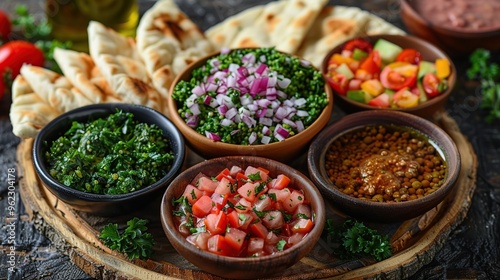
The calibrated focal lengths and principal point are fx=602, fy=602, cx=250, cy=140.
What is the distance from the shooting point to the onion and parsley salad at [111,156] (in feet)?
14.8

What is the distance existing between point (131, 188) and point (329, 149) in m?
1.65

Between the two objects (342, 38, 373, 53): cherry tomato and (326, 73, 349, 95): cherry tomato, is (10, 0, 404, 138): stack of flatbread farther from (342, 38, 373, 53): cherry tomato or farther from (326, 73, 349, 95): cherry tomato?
(326, 73, 349, 95): cherry tomato

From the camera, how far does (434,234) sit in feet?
15.2

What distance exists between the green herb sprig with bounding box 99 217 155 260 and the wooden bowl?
804mm

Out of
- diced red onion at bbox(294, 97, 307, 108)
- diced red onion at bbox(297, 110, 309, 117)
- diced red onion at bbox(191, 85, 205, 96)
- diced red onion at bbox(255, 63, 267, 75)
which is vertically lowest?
diced red onion at bbox(297, 110, 309, 117)

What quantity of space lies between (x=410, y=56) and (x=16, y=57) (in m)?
3.98

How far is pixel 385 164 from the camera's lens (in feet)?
15.6

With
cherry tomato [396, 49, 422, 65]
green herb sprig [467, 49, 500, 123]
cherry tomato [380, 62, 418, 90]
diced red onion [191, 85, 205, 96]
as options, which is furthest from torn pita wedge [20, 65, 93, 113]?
green herb sprig [467, 49, 500, 123]

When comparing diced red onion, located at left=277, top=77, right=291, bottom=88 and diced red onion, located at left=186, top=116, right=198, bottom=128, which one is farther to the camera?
diced red onion, located at left=277, top=77, right=291, bottom=88

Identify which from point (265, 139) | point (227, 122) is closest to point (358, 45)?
point (265, 139)

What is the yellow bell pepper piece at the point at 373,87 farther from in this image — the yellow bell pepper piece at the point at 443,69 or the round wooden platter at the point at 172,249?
the round wooden platter at the point at 172,249

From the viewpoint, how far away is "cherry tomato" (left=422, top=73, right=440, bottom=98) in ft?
18.0

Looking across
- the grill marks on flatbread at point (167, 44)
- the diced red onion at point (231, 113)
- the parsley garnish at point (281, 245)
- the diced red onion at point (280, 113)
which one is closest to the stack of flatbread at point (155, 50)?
the grill marks on flatbread at point (167, 44)

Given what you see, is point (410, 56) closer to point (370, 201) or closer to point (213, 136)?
point (370, 201)
